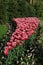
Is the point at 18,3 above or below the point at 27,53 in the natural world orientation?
below

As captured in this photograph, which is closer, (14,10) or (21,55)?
(21,55)

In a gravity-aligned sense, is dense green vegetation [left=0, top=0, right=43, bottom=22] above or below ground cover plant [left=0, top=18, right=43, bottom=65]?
below

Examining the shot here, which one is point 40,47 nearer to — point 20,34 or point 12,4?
point 20,34

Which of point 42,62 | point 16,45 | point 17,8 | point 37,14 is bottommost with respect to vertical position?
point 37,14

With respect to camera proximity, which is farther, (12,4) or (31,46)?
(12,4)

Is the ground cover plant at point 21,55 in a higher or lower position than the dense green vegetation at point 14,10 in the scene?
higher

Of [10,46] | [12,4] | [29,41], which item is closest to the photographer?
[10,46]

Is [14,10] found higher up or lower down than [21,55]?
lower down

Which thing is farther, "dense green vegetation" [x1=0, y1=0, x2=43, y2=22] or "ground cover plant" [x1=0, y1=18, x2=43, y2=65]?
"dense green vegetation" [x1=0, y1=0, x2=43, y2=22]

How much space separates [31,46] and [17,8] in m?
10.6

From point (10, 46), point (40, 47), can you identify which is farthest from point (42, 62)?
point (10, 46)

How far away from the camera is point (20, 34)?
25.1 ft

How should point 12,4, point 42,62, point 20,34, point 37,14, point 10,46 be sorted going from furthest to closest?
point 37,14 → point 12,4 → point 20,34 → point 42,62 → point 10,46

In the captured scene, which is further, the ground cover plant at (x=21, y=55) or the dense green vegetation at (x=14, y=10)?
the dense green vegetation at (x=14, y=10)
